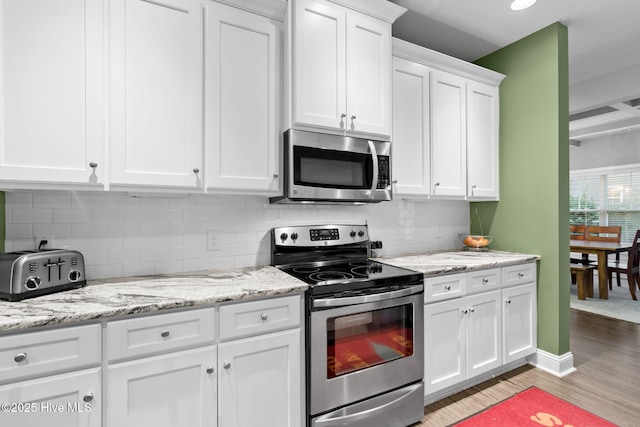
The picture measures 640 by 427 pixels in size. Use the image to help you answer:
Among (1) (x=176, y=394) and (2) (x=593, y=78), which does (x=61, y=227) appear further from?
(2) (x=593, y=78)

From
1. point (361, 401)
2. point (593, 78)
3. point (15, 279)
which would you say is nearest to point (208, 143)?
point (15, 279)

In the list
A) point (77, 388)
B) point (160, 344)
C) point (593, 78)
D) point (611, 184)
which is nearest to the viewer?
point (77, 388)

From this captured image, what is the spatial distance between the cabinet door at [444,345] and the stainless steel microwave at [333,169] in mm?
860

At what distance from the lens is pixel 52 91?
151 cm

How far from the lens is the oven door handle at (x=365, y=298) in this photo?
173cm

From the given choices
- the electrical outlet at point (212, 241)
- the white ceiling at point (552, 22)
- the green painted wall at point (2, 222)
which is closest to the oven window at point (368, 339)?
the electrical outlet at point (212, 241)

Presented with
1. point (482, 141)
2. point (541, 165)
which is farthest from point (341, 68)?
point (541, 165)

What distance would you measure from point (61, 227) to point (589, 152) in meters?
9.14

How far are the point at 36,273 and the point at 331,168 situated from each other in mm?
1607

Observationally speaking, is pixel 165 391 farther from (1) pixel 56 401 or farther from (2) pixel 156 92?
(2) pixel 156 92

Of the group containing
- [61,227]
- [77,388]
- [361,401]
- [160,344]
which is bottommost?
[361,401]

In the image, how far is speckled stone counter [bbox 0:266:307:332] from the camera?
123 centimetres

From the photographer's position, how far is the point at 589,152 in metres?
7.16

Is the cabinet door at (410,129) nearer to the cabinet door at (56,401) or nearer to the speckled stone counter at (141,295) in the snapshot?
the speckled stone counter at (141,295)
